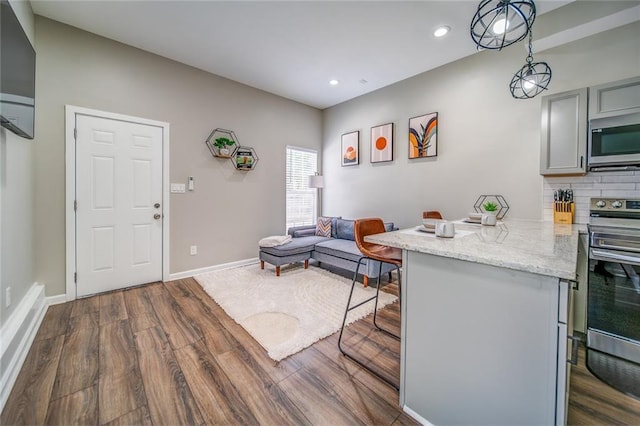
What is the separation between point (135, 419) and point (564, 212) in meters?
3.86

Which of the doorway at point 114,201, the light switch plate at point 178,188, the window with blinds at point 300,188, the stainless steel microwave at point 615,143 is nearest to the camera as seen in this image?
the stainless steel microwave at point 615,143

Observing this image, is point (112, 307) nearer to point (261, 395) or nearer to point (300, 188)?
point (261, 395)

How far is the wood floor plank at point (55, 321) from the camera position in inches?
85.1

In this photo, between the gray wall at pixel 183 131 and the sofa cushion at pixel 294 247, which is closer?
the gray wall at pixel 183 131

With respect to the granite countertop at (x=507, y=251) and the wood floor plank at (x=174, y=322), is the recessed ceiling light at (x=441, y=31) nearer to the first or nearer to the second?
the granite countertop at (x=507, y=251)

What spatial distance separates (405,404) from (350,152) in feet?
13.5

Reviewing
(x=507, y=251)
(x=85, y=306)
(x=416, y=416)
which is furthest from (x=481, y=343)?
(x=85, y=306)

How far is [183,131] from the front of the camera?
3.61 meters

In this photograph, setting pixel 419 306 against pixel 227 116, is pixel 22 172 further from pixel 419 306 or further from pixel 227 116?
pixel 419 306

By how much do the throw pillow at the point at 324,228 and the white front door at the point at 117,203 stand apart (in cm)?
246

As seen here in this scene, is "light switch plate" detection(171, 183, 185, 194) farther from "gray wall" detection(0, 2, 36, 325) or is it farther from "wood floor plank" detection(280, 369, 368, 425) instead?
"wood floor plank" detection(280, 369, 368, 425)

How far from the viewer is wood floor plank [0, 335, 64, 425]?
136cm

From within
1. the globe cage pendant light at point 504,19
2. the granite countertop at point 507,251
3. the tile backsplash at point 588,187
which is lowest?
the granite countertop at point 507,251

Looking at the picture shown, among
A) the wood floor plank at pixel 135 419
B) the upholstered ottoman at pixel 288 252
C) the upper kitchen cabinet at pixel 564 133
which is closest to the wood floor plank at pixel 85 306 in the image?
the wood floor plank at pixel 135 419
